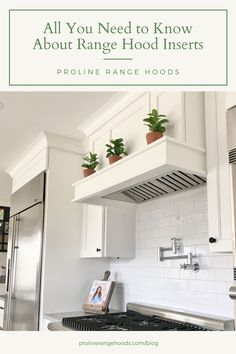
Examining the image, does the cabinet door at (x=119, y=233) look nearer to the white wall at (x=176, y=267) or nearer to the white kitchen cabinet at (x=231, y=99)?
the white wall at (x=176, y=267)

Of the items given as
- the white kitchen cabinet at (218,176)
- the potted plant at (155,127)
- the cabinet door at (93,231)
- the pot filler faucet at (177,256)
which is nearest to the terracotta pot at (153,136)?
the potted plant at (155,127)

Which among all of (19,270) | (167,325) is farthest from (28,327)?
(167,325)

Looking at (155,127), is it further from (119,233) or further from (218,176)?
(119,233)

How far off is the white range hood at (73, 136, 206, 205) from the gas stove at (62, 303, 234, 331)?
0.73 meters

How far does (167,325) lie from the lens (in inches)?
79.7

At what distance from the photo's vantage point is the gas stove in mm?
1894

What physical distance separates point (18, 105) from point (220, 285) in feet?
5.74

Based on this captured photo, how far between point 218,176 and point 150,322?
102cm

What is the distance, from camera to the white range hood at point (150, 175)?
1709 millimetres

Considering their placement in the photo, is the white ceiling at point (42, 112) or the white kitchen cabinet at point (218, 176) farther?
the white ceiling at point (42, 112)

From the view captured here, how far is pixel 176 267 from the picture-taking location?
233 cm

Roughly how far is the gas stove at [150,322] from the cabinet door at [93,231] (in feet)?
1.69

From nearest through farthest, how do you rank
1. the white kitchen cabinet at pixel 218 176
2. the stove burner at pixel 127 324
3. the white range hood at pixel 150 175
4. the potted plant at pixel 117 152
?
the white kitchen cabinet at pixel 218 176 → the white range hood at pixel 150 175 → the stove burner at pixel 127 324 → the potted plant at pixel 117 152
